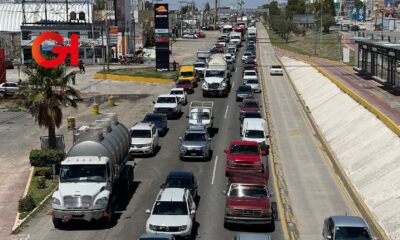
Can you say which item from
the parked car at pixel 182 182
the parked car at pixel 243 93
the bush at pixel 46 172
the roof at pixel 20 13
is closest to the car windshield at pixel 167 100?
the parked car at pixel 243 93

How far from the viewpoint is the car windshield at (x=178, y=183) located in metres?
29.0

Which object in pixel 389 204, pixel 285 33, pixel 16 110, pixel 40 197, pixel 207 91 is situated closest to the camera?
pixel 389 204

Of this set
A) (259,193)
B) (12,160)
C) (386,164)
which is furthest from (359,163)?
(12,160)

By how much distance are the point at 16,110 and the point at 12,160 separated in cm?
2135

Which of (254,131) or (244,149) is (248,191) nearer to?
(244,149)

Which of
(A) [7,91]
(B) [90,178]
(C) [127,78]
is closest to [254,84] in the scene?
(C) [127,78]

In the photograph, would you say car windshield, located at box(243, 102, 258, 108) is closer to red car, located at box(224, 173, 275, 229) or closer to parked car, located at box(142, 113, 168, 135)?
parked car, located at box(142, 113, 168, 135)

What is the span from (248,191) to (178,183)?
3.94 m

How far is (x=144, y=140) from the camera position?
40406 millimetres

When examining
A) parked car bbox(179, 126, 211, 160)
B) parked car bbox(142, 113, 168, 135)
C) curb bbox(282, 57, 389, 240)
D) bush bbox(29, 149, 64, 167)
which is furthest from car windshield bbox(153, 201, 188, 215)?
parked car bbox(142, 113, 168, 135)

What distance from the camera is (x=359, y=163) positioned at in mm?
36406

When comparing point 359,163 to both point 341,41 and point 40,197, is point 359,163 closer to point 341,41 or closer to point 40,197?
point 40,197

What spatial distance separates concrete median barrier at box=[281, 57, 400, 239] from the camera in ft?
92.4

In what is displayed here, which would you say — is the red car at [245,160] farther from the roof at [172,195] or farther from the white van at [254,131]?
the roof at [172,195]
